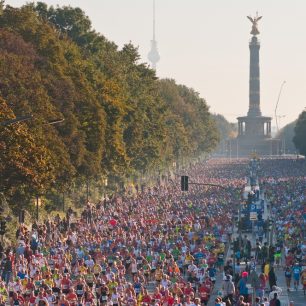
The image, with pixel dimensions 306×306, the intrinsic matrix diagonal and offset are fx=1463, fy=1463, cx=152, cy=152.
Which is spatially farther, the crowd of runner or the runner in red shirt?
the runner in red shirt

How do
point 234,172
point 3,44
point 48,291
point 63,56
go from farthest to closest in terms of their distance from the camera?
point 234,172 < point 63,56 < point 3,44 < point 48,291

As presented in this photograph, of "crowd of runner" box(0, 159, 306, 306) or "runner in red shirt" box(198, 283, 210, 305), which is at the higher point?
"crowd of runner" box(0, 159, 306, 306)

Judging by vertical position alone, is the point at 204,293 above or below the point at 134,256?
below

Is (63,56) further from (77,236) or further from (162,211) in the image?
(77,236)

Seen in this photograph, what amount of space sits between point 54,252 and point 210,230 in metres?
A: 16.0

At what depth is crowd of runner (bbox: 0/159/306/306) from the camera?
142 ft

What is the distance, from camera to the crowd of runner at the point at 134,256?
43.2m

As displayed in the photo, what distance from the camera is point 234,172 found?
166000mm

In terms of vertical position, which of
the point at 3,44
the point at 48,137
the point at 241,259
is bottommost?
the point at 241,259

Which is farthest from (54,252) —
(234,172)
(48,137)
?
(234,172)

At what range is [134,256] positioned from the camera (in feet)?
189

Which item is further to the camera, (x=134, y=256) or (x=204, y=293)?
(x=134, y=256)

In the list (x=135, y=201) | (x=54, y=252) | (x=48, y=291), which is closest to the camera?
(x=48, y=291)

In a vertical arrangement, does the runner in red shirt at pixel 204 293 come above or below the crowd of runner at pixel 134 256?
below
